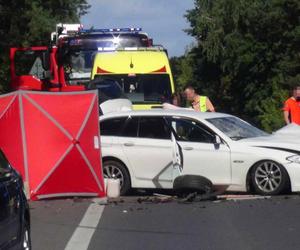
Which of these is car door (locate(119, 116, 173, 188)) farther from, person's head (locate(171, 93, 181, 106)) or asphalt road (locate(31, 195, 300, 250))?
person's head (locate(171, 93, 181, 106))

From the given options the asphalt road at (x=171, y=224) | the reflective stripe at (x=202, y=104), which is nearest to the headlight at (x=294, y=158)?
the asphalt road at (x=171, y=224)

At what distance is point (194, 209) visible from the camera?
12391 millimetres

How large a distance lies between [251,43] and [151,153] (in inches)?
2240

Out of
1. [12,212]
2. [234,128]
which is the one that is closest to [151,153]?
[234,128]

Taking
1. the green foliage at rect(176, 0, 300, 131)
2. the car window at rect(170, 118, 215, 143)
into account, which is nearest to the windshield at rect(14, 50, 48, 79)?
the car window at rect(170, 118, 215, 143)

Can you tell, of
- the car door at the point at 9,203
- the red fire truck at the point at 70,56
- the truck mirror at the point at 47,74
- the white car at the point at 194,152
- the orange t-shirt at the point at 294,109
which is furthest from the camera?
the red fire truck at the point at 70,56

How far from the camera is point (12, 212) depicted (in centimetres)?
750

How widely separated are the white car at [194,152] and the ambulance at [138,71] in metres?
6.24

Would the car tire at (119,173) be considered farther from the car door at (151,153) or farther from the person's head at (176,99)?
the person's head at (176,99)

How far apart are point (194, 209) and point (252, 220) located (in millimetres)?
1341

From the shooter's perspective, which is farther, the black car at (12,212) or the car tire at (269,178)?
the car tire at (269,178)

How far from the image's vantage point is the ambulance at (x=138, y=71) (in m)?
21.0

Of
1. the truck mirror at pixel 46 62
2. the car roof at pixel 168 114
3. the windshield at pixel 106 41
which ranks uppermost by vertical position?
the windshield at pixel 106 41

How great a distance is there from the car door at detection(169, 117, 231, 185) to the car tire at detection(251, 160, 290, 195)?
1.49ft
